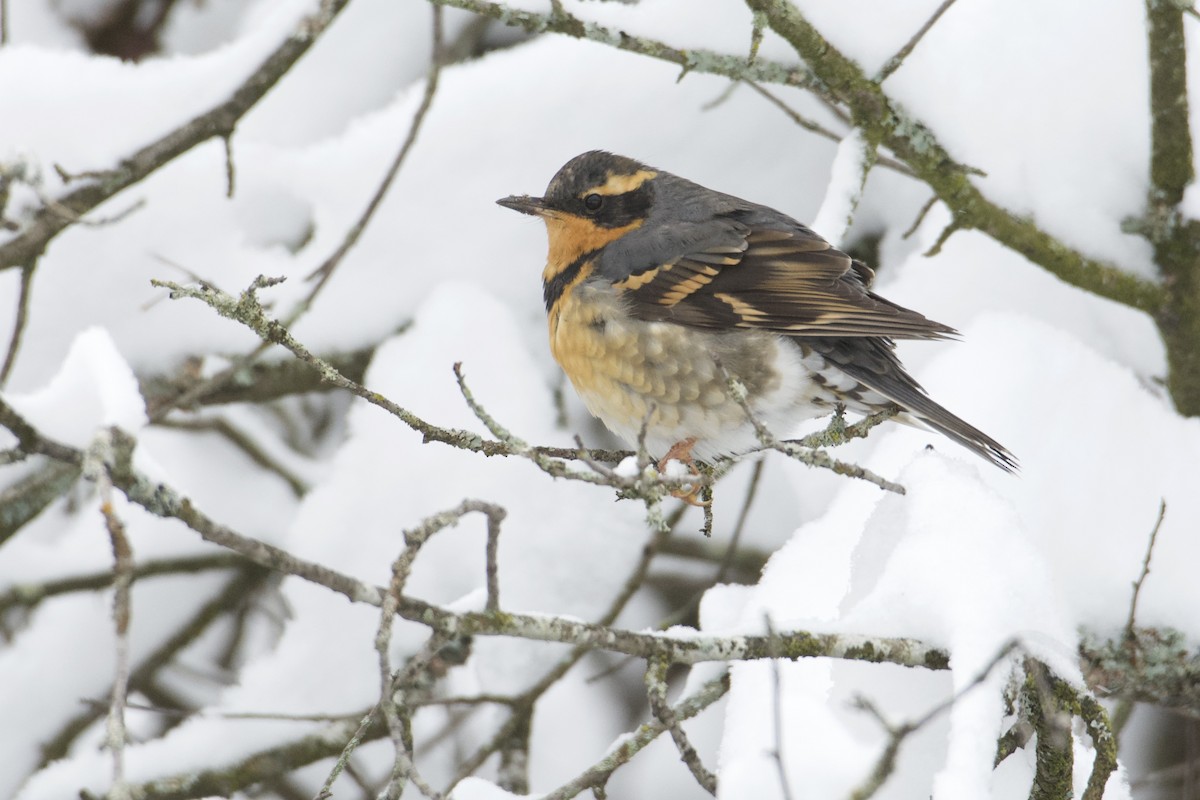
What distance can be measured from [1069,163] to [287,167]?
3062mm

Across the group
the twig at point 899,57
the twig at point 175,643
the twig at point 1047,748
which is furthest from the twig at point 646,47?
the twig at point 175,643

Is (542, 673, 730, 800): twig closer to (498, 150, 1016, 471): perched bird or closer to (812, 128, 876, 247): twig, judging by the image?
(498, 150, 1016, 471): perched bird

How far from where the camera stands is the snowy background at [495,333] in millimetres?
4145

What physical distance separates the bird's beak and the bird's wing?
1.30 feet

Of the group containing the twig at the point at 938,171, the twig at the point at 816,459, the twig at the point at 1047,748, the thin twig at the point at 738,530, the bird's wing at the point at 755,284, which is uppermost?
the twig at the point at 938,171

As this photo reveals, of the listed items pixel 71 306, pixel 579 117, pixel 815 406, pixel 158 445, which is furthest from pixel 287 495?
pixel 815 406

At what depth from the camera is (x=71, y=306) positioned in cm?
488

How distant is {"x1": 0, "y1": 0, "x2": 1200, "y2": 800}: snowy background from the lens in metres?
4.14

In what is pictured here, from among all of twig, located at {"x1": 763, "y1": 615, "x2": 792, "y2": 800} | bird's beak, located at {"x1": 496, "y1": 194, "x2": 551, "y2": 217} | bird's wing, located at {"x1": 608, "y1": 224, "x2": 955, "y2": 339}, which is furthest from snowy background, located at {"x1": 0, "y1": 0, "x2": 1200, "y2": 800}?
twig, located at {"x1": 763, "y1": 615, "x2": 792, "y2": 800}

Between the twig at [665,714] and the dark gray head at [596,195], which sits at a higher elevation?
the dark gray head at [596,195]

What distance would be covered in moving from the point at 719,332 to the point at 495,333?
1148mm

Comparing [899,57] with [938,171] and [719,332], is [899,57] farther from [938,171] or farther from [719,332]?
[719,332]

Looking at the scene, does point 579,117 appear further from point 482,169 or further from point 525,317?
point 525,317

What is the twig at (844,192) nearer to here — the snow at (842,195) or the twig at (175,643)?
the snow at (842,195)
